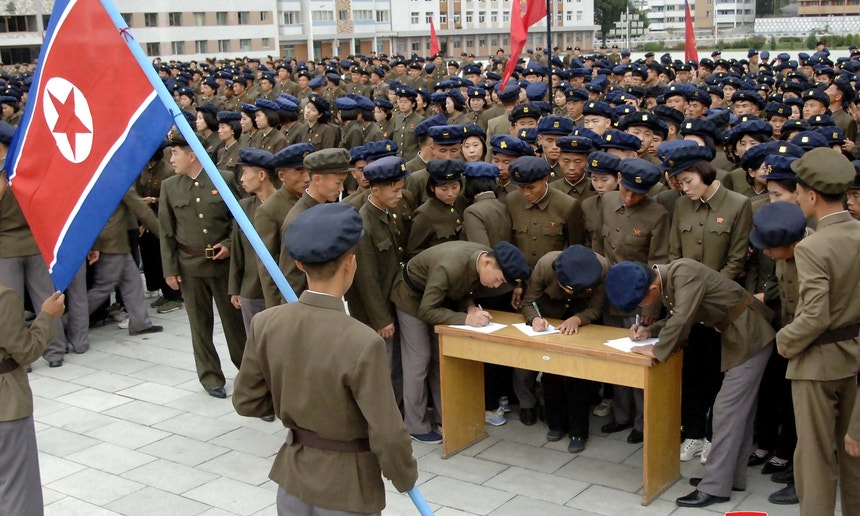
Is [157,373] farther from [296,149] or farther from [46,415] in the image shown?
[296,149]

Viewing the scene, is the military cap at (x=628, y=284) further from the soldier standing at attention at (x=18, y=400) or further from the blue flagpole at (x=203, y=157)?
the soldier standing at attention at (x=18, y=400)


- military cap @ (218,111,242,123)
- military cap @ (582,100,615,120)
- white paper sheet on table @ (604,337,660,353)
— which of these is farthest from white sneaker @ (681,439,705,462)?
military cap @ (218,111,242,123)

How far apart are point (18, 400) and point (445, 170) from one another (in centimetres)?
314

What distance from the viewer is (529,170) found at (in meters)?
6.49

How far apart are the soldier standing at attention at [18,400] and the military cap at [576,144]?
3779 mm

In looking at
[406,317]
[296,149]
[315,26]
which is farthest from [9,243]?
[315,26]

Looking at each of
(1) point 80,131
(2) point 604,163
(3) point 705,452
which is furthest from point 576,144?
(1) point 80,131

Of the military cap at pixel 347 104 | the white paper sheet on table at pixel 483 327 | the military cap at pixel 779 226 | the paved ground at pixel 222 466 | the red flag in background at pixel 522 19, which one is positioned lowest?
the paved ground at pixel 222 466

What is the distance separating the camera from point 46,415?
745 centimetres

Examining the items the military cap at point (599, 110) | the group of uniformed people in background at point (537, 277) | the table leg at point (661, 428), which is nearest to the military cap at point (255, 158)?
the group of uniformed people in background at point (537, 277)

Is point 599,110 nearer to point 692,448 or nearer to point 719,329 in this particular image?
point 692,448

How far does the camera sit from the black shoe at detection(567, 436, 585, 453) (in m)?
6.30

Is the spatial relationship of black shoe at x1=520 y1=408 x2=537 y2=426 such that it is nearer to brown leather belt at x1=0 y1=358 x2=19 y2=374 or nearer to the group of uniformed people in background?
the group of uniformed people in background

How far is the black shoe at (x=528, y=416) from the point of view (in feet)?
22.4
